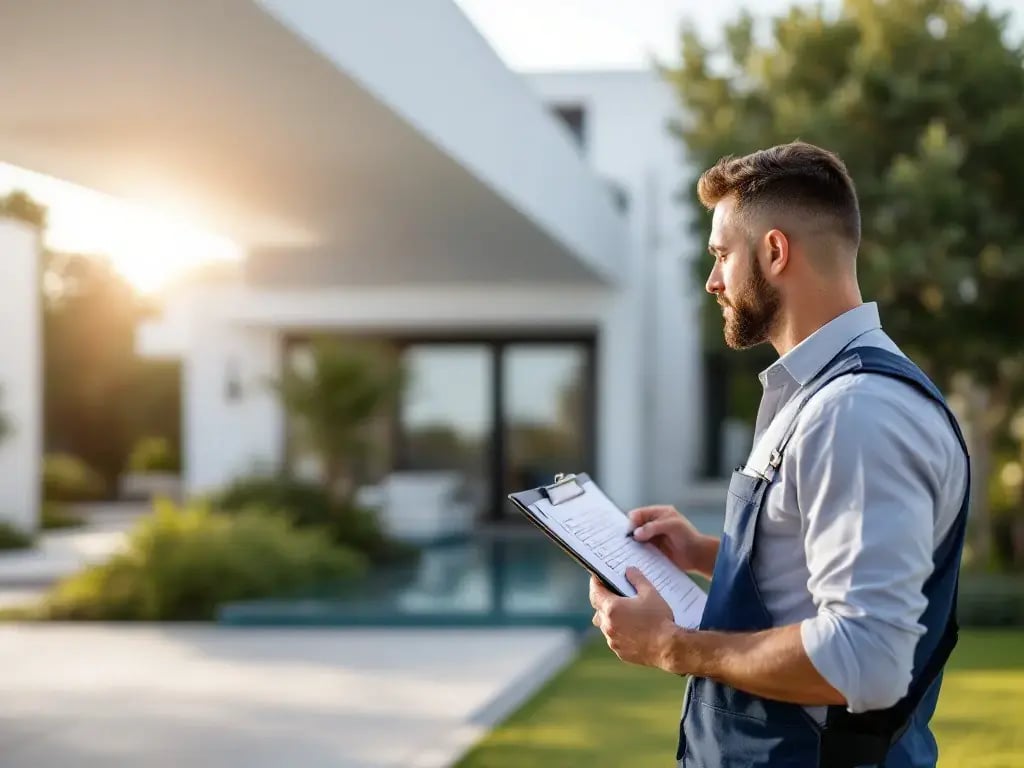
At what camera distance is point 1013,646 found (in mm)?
8734

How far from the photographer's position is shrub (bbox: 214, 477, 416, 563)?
42.5 feet

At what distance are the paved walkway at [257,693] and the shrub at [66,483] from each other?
14.3 metres

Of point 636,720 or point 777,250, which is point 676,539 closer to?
point 777,250

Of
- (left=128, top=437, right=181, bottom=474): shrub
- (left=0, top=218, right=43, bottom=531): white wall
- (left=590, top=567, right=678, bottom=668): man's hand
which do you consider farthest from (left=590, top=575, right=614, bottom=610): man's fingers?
(left=128, top=437, right=181, bottom=474): shrub

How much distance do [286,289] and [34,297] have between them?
10.2 ft

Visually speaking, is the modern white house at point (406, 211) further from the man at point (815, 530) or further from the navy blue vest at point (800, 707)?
the navy blue vest at point (800, 707)

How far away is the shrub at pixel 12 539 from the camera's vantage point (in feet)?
49.0

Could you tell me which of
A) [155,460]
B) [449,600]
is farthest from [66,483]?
[449,600]

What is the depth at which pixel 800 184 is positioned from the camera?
1871 mm

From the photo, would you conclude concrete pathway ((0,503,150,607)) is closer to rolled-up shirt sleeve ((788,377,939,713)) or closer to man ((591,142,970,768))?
man ((591,142,970,768))

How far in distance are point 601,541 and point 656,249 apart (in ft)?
50.2

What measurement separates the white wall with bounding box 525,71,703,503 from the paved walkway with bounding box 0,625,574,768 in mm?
8874

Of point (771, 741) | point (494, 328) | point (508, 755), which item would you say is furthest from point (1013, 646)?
point (494, 328)

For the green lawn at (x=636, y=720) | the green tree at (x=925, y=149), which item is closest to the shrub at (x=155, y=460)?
the green tree at (x=925, y=149)
